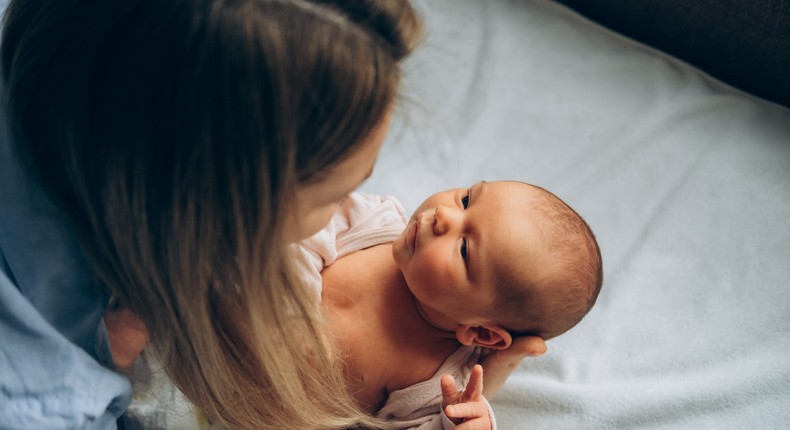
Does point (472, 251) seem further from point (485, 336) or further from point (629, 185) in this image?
point (629, 185)

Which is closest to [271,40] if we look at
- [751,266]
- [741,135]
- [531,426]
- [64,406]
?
[64,406]

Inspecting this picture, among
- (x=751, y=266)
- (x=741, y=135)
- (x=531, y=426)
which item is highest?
(x=741, y=135)

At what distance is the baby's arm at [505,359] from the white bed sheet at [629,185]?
0.05m

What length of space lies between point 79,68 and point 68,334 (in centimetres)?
29

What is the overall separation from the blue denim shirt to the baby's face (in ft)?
1.21

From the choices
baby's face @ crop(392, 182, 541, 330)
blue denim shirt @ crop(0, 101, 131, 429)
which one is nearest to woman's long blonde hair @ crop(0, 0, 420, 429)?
blue denim shirt @ crop(0, 101, 131, 429)

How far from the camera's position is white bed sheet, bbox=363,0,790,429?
2.85 ft

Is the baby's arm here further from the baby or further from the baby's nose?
the baby's nose

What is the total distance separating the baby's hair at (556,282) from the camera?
78 centimetres

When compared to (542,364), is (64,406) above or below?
above

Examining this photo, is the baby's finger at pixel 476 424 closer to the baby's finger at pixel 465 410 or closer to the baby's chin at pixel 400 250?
the baby's finger at pixel 465 410

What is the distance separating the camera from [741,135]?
3.62ft

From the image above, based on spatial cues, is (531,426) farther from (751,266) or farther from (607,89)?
(607,89)

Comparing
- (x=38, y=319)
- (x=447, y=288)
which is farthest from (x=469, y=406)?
(x=38, y=319)
